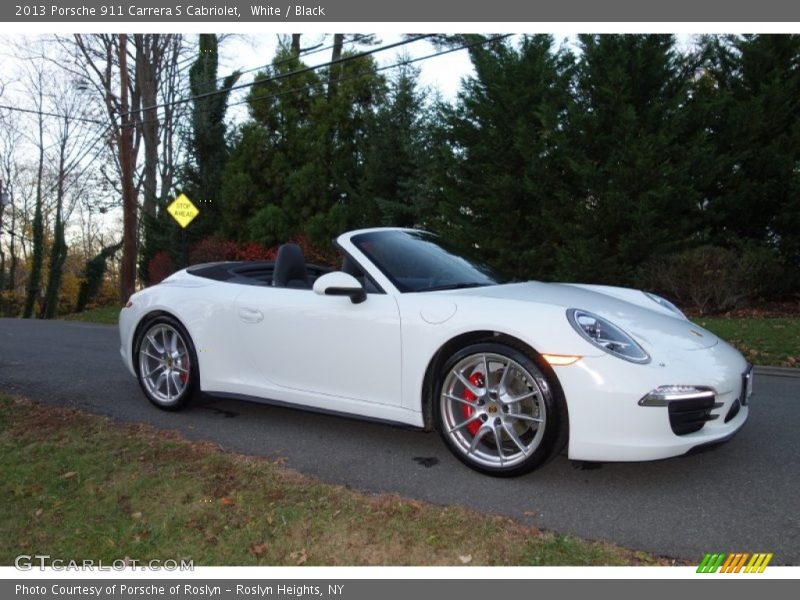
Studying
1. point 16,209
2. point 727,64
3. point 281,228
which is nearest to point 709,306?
point 727,64

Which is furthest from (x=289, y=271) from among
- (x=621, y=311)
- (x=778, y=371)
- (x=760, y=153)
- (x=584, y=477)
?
(x=760, y=153)

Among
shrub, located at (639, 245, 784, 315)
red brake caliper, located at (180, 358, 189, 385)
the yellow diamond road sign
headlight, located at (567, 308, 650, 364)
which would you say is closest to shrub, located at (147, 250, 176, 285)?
the yellow diamond road sign

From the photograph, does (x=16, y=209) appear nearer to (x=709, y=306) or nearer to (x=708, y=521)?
(x=709, y=306)

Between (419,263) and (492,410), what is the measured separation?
1217 mm

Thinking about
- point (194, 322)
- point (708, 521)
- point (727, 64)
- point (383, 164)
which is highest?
point (727, 64)

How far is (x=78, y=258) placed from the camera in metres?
58.4

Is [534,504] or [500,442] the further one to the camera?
[500,442]

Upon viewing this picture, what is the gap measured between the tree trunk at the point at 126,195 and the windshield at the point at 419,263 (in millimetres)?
21184

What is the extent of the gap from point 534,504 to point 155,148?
28.0 metres

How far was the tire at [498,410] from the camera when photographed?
11.7ft

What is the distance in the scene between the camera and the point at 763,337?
9.32 meters

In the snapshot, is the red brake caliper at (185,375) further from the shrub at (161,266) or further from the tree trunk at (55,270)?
the tree trunk at (55,270)

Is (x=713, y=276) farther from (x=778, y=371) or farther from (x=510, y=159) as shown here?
(x=778, y=371)

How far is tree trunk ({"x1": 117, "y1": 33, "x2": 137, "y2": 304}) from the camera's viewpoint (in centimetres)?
2358
